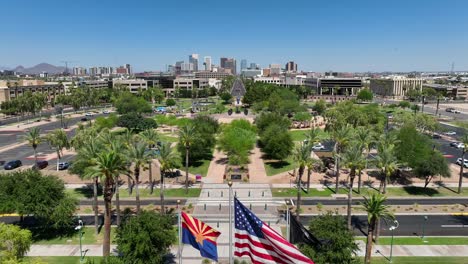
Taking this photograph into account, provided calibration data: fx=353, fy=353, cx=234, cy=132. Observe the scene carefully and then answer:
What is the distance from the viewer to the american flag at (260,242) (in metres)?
20.6

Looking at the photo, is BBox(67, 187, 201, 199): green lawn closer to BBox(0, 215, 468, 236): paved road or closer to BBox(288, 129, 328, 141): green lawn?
BBox(0, 215, 468, 236): paved road

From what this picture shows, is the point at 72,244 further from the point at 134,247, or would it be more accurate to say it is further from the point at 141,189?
the point at 141,189

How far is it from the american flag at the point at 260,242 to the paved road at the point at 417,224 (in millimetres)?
23286

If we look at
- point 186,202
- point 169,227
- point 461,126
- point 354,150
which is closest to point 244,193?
point 186,202

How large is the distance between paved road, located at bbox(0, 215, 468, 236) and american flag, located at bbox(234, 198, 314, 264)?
2329cm

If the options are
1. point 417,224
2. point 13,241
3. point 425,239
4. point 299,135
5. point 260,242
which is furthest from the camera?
point 299,135

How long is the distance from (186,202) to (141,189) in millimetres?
10389

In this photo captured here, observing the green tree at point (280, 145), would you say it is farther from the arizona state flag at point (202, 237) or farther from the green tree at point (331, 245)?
the arizona state flag at point (202, 237)

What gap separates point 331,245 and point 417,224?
76.8 ft

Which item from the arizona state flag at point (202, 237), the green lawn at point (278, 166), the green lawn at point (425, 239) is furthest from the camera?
the green lawn at point (278, 166)

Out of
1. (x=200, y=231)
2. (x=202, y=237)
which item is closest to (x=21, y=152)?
(x=200, y=231)

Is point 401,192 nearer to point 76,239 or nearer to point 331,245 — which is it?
point 331,245

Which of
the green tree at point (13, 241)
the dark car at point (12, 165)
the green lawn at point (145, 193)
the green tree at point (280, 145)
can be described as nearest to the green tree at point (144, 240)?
the green tree at point (13, 241)

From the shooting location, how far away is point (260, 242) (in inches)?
873
